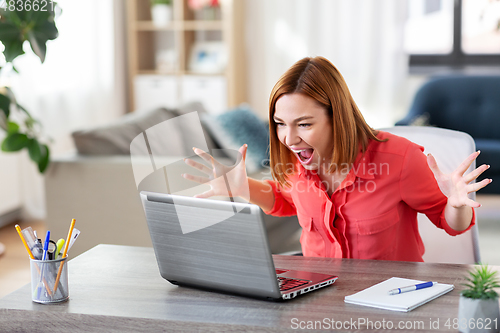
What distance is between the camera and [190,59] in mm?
5113

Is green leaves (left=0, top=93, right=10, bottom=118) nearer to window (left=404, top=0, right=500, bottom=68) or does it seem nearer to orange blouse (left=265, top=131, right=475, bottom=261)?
orange blouse (left=265, top=131, right=475, bottom=261)

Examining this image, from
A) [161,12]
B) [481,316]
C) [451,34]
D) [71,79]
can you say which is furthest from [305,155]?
[451,34]

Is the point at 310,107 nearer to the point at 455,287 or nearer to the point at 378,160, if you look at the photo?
the point at 378,160

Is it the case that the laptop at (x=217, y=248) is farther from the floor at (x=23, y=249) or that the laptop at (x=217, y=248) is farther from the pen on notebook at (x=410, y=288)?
the floor at (x=23, y=249)

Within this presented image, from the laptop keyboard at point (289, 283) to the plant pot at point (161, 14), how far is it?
4.18 meters

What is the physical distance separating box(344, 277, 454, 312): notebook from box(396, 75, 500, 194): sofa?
10.4 feet

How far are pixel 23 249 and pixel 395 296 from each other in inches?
106

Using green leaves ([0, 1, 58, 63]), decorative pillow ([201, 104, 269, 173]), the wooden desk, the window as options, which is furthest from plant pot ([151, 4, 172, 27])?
the wooden desk

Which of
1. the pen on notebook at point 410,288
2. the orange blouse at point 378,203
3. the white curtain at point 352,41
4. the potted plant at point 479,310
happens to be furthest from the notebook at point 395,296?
the white curtain at point 352,41

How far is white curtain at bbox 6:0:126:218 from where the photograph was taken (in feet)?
12.5

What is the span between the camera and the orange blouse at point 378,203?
1.33m

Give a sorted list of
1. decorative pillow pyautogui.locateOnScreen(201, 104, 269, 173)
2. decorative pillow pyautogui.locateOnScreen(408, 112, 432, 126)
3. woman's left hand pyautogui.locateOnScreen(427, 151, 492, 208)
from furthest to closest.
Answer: decorative pillow pyautogui.locateOnScreen(408, 112, 432, 126) < decorative pillow pyautogui.locateOnScreen(201, 104, 269, 173) < woman's left hand pyautogui.locateOnScreen(427, 151, 492, 208)

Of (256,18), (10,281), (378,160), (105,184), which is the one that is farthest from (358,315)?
(256,18)

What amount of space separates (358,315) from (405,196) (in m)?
0.48
